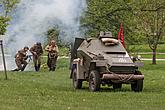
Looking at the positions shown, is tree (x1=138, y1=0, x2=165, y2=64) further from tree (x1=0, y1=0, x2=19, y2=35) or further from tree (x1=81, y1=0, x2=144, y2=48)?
tree (x1=0, y1=0, x2=19, y2=35)

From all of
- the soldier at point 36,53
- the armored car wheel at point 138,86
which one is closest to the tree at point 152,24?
the soldier at point 36,53

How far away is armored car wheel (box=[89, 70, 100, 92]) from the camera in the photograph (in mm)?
13867

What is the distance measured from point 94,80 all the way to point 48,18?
639 cm

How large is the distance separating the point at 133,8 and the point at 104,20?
176 cm

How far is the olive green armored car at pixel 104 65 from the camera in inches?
545

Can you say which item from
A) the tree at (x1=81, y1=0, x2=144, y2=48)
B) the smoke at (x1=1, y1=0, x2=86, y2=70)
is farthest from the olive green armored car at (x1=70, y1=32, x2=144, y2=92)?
the tree at (x1=81, y1=0, x2=144, y2=48)

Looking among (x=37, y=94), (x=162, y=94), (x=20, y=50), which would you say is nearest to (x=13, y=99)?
Answer: (x=37, y=94)

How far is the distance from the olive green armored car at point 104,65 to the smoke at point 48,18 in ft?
13.2

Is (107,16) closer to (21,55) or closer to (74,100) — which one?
(21,55)

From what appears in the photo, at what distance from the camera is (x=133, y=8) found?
28516mm

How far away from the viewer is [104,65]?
45.6ft

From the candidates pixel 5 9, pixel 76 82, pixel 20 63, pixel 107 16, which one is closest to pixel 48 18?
pixel 76 82

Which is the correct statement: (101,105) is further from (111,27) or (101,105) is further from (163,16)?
(163,16)

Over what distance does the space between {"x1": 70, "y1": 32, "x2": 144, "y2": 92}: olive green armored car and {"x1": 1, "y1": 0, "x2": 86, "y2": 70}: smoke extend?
158 inches
